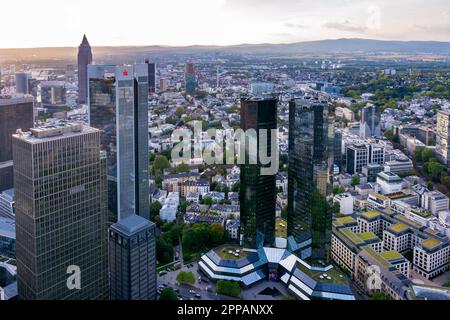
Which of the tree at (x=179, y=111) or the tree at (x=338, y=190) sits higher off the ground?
the tree at (x=179, y=111)

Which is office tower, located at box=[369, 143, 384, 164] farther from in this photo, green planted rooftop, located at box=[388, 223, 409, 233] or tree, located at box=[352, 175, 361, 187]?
green planted rooftop, located at box=[388, 223, 409, 233]

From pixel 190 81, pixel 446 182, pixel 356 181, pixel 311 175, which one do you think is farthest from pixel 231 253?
pixel 190 81

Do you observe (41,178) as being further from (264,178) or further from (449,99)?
(449,99)

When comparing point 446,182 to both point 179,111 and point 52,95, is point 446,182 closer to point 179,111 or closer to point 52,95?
point 179,111

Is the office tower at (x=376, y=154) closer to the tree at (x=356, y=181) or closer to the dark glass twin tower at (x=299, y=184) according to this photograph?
the tree at (x=356, y=181)

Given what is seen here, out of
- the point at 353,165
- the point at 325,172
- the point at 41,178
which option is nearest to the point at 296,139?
the point at 325,172

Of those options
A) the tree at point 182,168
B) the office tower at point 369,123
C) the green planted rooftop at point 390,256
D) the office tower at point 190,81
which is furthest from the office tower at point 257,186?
the office tower at point 190,81
